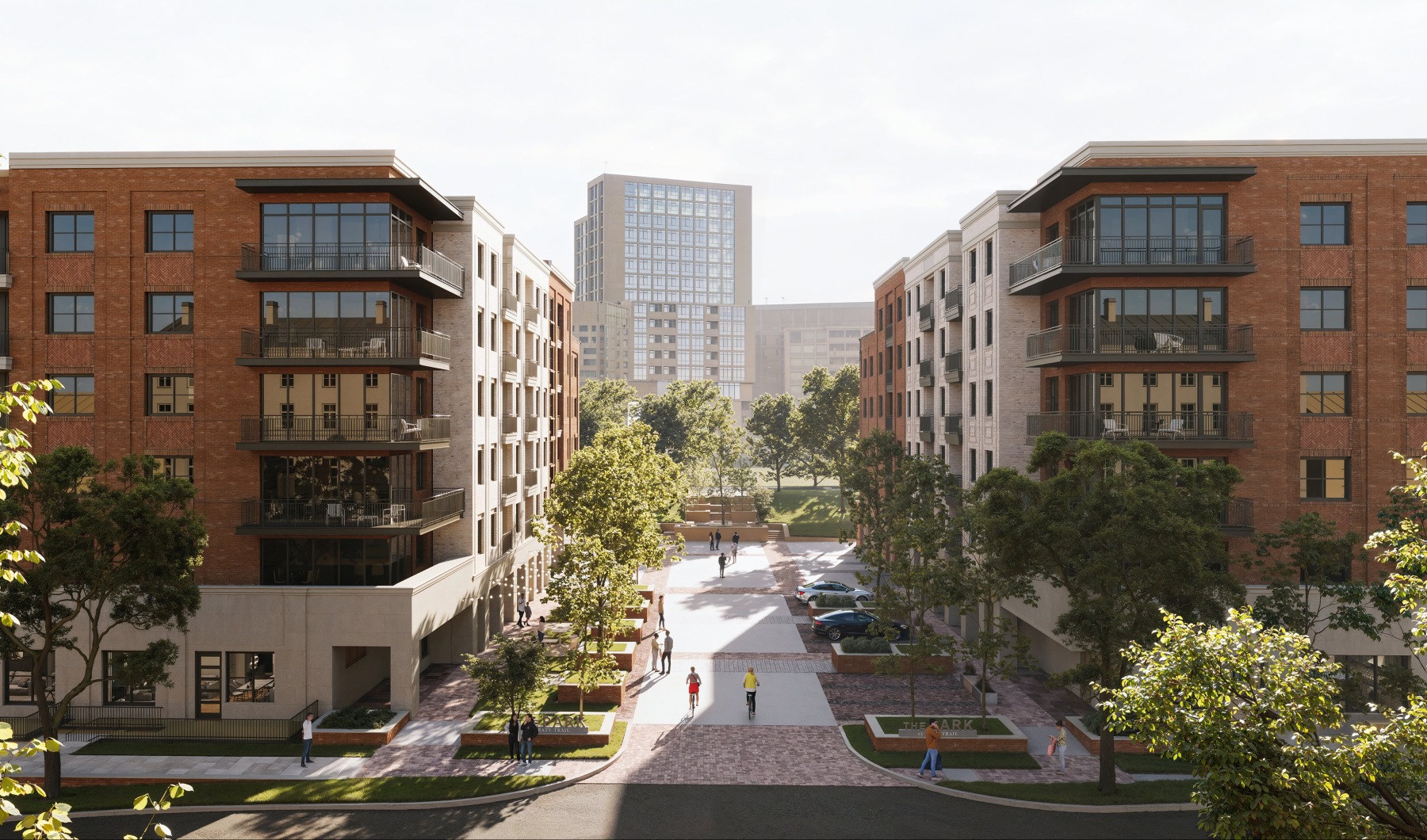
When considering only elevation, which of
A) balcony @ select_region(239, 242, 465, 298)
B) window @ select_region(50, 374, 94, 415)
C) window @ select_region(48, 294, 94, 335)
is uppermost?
balcony @ select_region(239, 242, 465, 298)

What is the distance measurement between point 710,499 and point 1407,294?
64097mm

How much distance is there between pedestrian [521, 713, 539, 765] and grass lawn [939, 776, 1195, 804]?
12637 mm

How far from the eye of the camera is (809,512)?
9506 centimetres

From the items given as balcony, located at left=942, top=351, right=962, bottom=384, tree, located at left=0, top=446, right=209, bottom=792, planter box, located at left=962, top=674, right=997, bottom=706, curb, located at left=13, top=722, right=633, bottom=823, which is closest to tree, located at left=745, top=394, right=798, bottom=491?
balcony, located at left=942, top=351, right=962, bottom=384

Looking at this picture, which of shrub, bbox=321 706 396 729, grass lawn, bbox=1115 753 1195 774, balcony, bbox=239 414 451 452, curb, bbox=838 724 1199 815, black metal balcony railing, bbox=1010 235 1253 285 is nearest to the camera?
curb, bbox=838 724 1199 815

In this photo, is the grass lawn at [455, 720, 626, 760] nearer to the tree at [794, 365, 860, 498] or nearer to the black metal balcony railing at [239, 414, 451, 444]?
the black metal balcony railing at [239, 414, 451, 444]

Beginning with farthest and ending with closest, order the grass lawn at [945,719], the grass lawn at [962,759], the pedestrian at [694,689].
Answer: the pedestrian at [694,689] → the grass lawn at [945,719] → the grass lawn at [962,759]

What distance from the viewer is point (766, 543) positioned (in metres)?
79.2

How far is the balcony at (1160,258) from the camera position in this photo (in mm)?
32719

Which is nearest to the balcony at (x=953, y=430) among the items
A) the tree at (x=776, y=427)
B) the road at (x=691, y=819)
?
the road at (x=691, y=819)

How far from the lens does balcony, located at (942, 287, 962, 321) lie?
149ft

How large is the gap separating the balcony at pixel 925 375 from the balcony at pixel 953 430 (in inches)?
159

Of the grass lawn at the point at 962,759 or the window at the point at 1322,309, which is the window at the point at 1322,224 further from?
the grass lawn at the point at 962,759

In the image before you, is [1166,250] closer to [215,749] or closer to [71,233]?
[215,749]
